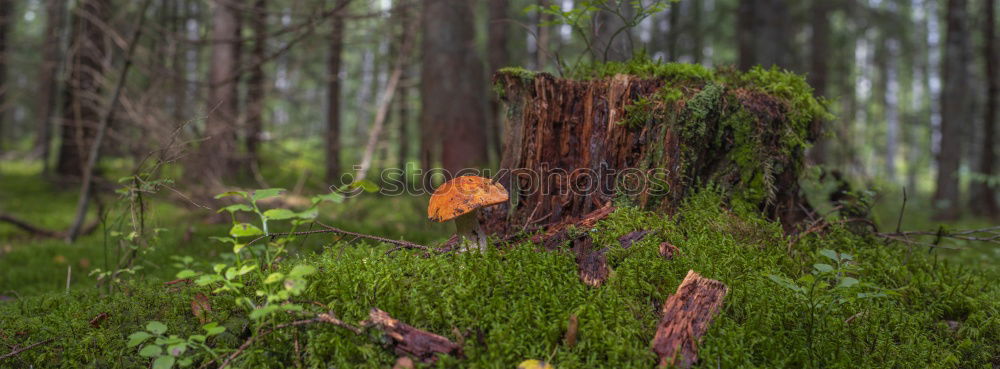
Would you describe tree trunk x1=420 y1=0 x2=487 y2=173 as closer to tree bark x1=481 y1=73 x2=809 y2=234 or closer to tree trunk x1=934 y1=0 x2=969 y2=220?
tree bark x1=481 y1=73 x2=809 y2=234

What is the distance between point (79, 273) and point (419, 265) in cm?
417

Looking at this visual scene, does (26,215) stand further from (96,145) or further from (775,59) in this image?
(775,59)

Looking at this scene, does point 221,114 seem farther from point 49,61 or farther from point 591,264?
point 591,264

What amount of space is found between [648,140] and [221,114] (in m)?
6.58

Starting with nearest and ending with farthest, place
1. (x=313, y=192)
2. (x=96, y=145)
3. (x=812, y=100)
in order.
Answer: (x=812, y=100) < (x=96, y=145) < (x=313, y=192)

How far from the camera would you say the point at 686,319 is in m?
2.21

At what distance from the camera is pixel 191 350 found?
7.45 ft

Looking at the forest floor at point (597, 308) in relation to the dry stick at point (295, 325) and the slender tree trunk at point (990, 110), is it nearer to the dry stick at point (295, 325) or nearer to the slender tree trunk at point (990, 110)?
the dry stick at point (295, 325)

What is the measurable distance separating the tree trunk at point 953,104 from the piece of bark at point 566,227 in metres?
11.1

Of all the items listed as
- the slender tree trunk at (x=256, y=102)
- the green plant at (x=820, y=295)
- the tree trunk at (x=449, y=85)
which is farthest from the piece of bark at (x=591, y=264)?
the tree trunk at (x=449, y=85)

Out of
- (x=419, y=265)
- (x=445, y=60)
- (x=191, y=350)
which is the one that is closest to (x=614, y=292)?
(x=419, y=265)

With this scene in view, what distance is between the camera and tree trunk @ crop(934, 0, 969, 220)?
1055 cm

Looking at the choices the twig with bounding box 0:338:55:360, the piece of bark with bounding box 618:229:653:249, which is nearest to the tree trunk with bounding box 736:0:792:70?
the piece of bark with bounding box 618:229:653:249

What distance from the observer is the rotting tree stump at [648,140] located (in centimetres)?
318
